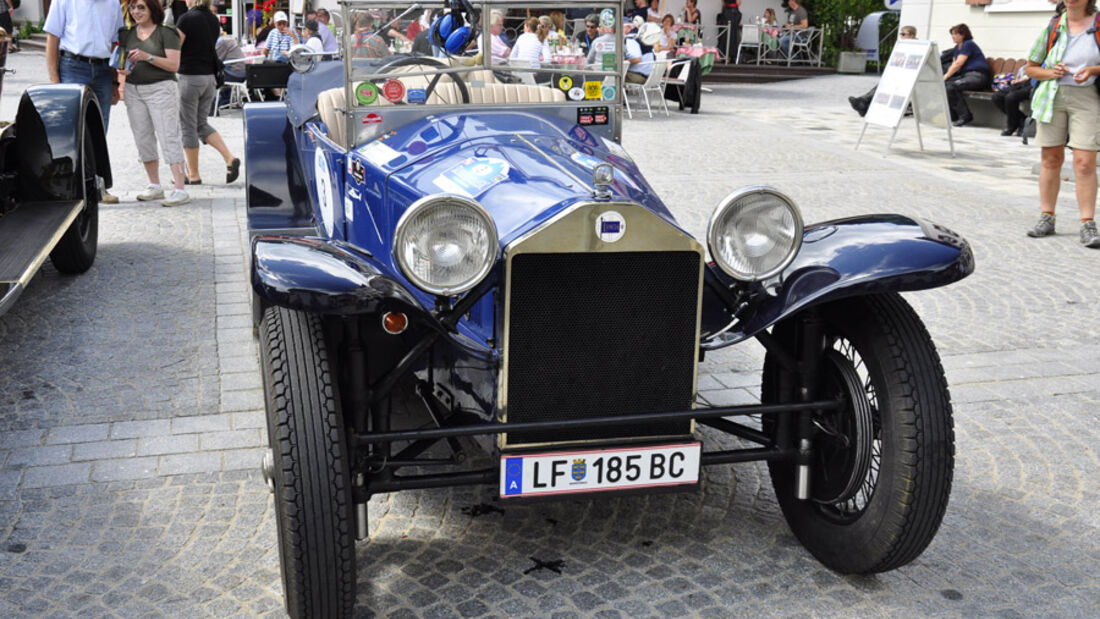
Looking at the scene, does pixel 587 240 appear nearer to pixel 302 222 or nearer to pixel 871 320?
pixel 871 320

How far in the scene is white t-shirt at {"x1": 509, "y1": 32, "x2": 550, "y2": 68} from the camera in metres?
4.14

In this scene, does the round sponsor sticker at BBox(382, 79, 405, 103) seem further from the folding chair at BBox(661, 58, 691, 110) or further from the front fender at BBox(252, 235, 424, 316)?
the folding chair at BBox(661, 58, 691, 110)

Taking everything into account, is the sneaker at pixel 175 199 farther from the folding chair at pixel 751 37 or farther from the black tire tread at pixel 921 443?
the folding chair at pixel 751 37

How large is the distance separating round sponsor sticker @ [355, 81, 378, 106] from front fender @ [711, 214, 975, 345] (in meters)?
1.71

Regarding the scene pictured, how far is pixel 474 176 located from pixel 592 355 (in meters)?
0.84

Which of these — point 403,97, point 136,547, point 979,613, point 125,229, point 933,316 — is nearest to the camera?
point 979,613

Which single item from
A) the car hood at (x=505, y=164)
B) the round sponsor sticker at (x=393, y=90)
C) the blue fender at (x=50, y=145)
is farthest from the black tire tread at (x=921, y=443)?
the blue fender at (x=50, y=145)

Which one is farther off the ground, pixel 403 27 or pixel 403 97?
pixel 403 27

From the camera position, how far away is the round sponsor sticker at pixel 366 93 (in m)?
3.95

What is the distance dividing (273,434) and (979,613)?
1966 mm

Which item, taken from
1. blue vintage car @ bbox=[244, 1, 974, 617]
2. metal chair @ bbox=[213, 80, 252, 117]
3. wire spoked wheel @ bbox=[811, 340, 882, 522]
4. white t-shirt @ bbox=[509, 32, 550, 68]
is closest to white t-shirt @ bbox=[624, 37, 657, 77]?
metal chair @ bbox=[213, 80, 252, 117]

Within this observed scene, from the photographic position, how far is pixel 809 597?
118 inches

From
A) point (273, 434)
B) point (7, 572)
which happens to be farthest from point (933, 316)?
point (7, 572)

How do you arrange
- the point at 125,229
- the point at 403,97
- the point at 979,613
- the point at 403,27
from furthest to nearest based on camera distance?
1. the point at 125,229
2. the point at 403,27
3. the point at 403,97
4. the point at 979,613
